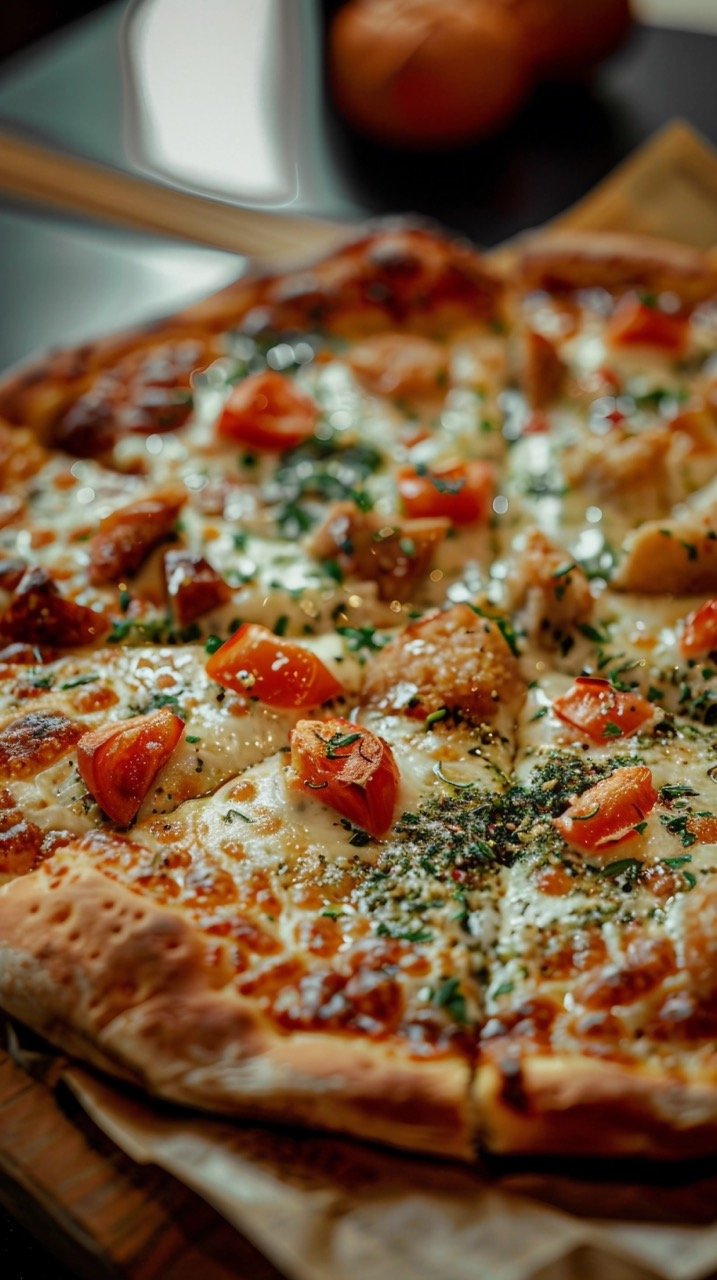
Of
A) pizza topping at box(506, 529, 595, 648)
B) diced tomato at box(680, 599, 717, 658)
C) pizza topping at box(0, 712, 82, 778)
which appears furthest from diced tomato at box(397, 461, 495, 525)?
pizza topping at box(0, 712, 82, 778)

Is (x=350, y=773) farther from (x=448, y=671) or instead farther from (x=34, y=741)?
(x=34, y=741)

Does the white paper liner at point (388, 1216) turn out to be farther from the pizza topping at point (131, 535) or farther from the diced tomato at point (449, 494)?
the diced tomato at point (449, 494)

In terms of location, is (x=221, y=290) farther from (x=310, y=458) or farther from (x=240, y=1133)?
(x=240, y=1133)

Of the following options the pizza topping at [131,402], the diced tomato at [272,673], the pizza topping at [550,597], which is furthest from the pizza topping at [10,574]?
the pizza topping at [550,597]

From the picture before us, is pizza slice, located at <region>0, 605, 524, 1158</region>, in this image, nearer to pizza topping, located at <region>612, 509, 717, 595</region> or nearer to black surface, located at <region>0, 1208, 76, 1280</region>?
black surface, located at <region>0, 1208, 76, 1280</region>

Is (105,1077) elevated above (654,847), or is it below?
below

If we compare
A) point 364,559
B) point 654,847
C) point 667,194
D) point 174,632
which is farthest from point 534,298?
point 654,847
